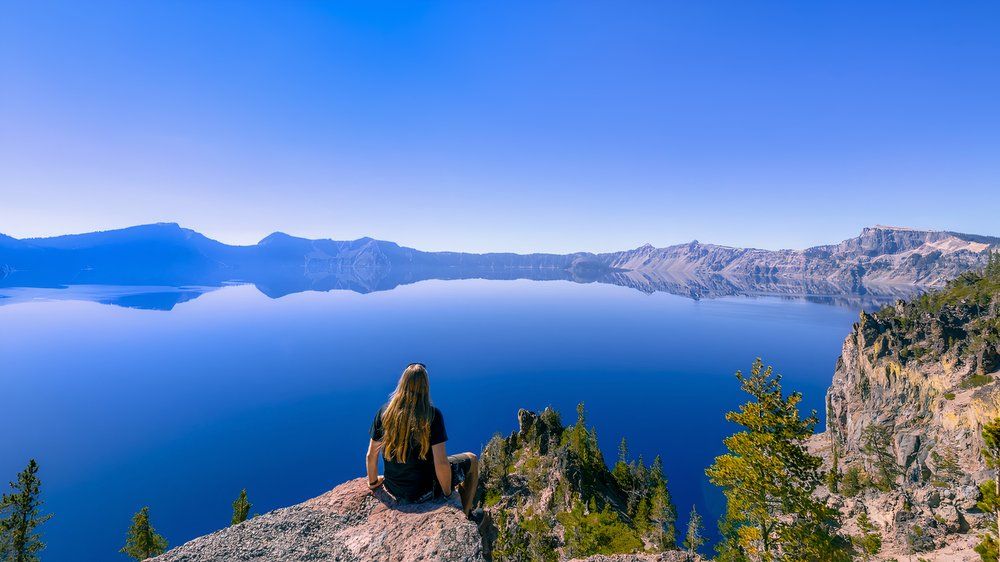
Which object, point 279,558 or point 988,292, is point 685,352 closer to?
point 988,292

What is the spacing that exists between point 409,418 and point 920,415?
105261mm

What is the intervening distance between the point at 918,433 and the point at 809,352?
13376cm

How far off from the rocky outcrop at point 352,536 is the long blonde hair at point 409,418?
1.34m

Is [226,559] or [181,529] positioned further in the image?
[181,529]

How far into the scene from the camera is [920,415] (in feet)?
232

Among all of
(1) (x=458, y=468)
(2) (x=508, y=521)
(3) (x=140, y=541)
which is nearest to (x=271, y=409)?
(3) (x=140, y=541)

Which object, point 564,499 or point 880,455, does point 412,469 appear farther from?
point 880,455

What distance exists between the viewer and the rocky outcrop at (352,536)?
723cm

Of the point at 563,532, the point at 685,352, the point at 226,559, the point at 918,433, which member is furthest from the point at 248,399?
the point at 685,352

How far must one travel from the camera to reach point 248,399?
129000mm

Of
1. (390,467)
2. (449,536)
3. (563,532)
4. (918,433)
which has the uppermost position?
(390,467)

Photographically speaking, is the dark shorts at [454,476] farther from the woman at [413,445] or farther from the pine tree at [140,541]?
the pine tree at [140,541]

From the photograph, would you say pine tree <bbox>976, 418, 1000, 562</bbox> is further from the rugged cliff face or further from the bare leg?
the rugged cliff face

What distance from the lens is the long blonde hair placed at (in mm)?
7773
